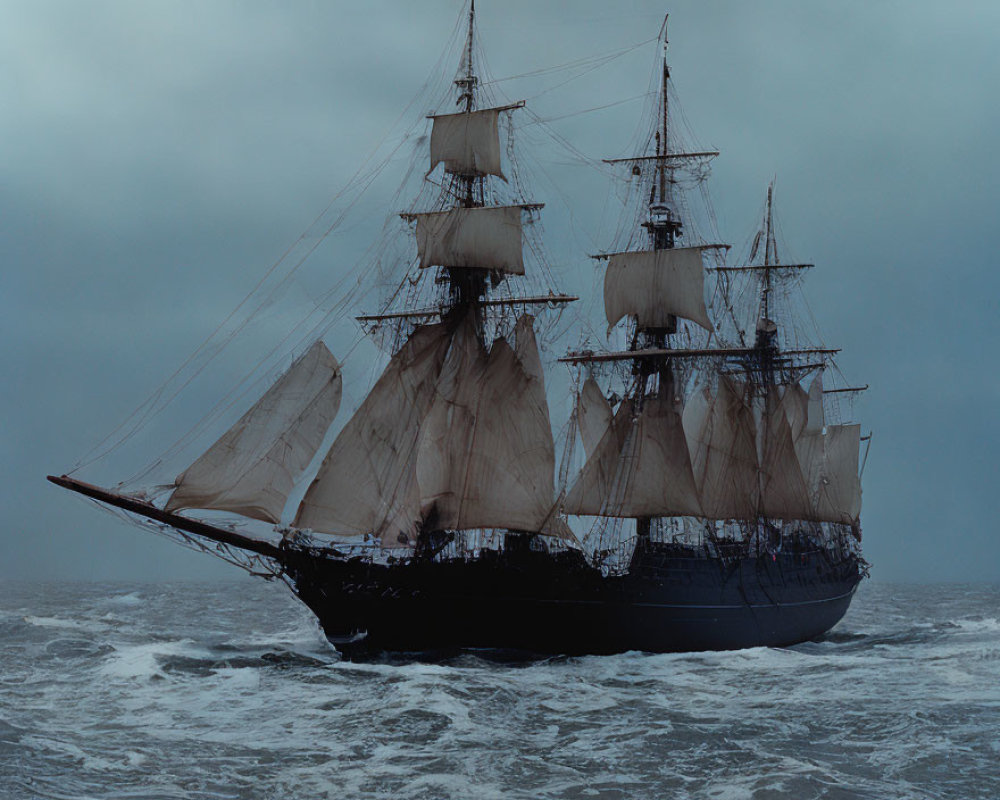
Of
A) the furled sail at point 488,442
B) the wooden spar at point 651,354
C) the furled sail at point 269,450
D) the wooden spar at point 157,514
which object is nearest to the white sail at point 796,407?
the wooden spar at point 651,354

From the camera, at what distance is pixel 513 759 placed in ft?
83.5

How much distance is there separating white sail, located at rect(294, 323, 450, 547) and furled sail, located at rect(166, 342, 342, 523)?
1475mm

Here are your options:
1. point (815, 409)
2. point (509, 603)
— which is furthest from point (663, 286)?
point (815, 409)

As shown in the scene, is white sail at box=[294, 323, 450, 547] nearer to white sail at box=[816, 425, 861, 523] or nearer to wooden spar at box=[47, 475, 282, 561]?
wooden spar at box=[47, 475, 282, 561]

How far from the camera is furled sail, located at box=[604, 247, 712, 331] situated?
5822cm

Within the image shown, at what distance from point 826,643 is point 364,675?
30.9m

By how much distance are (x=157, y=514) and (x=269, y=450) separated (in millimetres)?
4902

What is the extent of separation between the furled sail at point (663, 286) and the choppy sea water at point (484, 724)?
1896cm

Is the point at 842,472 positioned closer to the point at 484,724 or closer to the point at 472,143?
the point at 472,143

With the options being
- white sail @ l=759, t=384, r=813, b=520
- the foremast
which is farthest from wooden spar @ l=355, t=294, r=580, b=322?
white sail @ l=759, t=384, r=813, b=520

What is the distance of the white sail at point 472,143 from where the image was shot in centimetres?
5200

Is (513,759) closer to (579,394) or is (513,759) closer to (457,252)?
(457,252)

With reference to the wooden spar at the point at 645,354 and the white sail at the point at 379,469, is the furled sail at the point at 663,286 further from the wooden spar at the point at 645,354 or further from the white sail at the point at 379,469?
the white sail at the point at 379,469

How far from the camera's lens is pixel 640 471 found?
2137 inches
